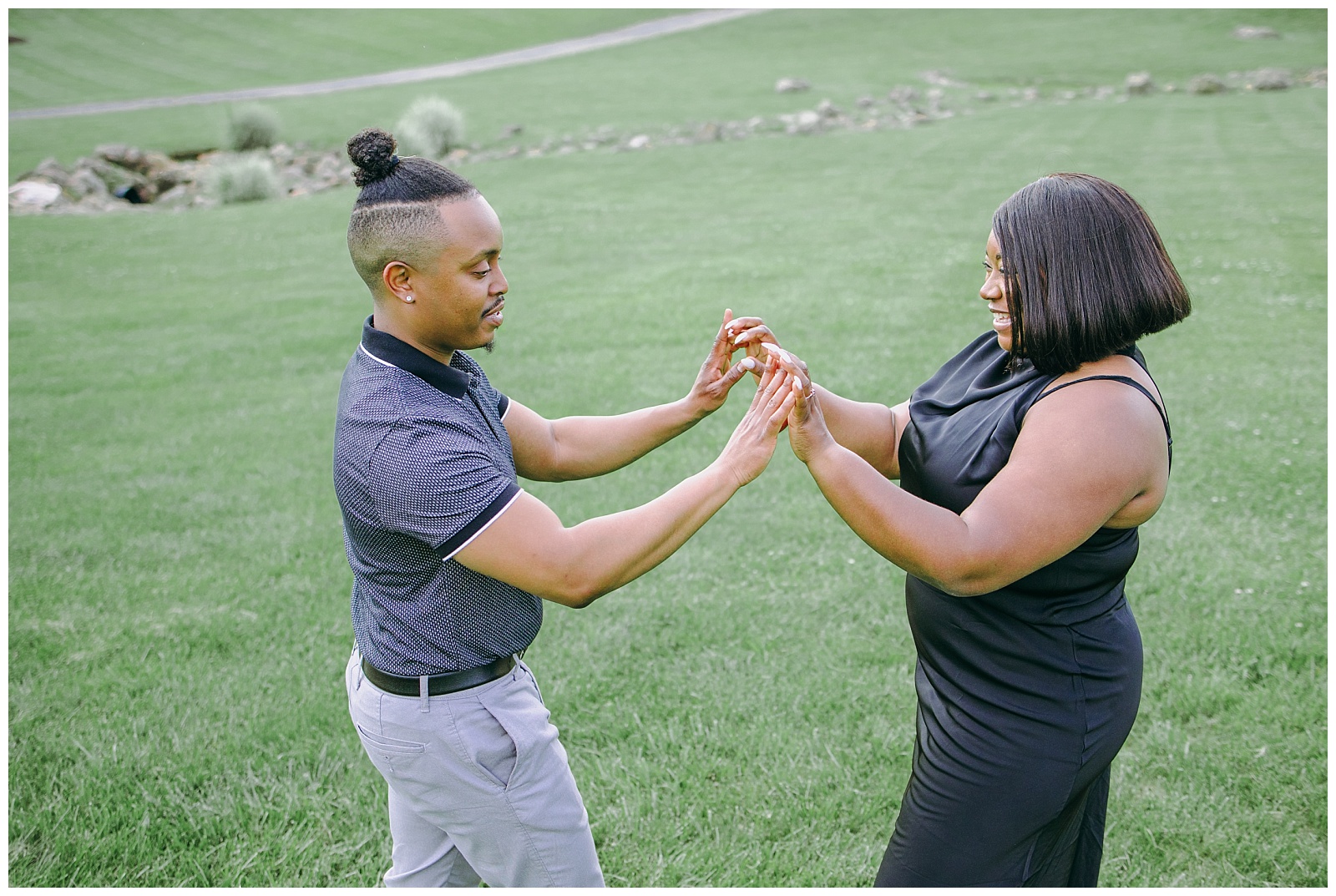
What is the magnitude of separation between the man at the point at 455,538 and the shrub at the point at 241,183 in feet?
73.9

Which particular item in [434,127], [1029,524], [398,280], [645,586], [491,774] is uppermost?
[398,280]

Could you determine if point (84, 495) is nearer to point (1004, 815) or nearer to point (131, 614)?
point (131, 614)

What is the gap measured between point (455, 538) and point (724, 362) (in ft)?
4.60

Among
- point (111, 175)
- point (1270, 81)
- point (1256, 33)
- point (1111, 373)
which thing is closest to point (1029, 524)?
point (1111, 373)

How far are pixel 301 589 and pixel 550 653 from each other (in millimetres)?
1699

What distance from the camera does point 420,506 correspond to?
7.90ft

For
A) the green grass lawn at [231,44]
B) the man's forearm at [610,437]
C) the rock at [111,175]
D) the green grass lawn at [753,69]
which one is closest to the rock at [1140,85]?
the green grass lawn at [753,69]

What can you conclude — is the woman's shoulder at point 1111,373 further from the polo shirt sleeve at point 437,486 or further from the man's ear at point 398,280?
the man's ear at point 398,280

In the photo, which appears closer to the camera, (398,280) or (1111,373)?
(1111,373)

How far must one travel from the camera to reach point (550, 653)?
541 centimetres

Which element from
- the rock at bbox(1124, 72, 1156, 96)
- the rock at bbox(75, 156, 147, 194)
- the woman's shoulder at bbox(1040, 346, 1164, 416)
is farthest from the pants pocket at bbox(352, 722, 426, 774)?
the rock at bbox(1124, 72, 1156, 96)

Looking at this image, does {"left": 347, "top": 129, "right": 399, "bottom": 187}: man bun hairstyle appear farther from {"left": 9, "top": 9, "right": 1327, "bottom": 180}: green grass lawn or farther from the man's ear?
{"left": 9, "top": 9, "right": 1327, "bottom": 180}: green grass lawn

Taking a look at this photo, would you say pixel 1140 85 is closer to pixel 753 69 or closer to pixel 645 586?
pixel 753 69

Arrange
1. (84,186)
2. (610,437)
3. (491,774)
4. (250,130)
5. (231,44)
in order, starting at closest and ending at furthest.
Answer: (491,774) < (610,437) < (84,186) < (250,130) < (231,44)
